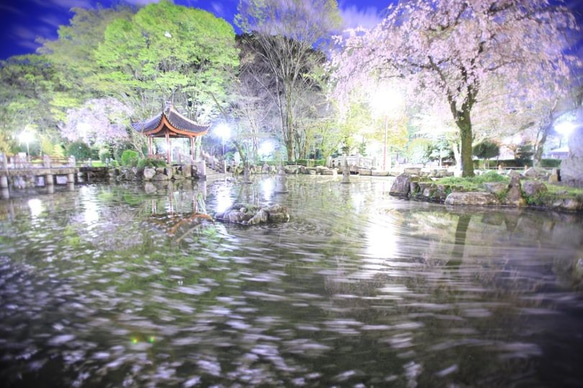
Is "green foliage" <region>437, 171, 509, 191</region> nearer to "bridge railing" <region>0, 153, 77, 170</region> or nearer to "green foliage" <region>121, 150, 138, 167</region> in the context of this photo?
"green foliage" <region>121, 150, 138, 167</region>

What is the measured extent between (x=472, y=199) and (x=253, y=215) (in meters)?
7.97

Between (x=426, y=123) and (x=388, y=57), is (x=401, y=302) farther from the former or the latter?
(x=426, y=123)

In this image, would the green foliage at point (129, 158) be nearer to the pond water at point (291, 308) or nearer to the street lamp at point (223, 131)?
the street lamp at point (223, 131)

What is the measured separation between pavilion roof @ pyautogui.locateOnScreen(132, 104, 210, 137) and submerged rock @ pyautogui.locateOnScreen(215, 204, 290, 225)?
53.4 feet

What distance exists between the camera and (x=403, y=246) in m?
6.25

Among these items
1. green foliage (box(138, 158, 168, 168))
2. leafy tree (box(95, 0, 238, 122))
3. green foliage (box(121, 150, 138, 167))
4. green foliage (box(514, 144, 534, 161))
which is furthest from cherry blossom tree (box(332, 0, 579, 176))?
green foliage (box(514, 144, 534, 161))

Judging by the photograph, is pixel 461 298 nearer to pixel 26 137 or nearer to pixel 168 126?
pixel 168 126

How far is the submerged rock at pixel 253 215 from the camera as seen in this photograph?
8.29 m

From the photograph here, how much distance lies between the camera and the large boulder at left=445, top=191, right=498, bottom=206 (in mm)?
11042

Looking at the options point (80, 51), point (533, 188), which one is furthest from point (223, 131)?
point (533, 188)

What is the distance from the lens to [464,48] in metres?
11.1

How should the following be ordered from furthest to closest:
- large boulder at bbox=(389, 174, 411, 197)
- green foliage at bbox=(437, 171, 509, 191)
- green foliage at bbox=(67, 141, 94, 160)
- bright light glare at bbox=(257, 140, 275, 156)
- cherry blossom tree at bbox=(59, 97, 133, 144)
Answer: bright light glare at bbox=(257, 140, 275, 156) → green foliage at bbox=(67, 141, 94, 160) → cherry blossom tree at bbox=(59, 97, 133, 144) → large boulder at bbox=(389, 174, 411, 197) → green foliage at bbox=(437, 171, 509, 191)

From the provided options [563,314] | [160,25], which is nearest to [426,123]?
[160,25]

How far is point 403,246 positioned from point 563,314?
283 cm
